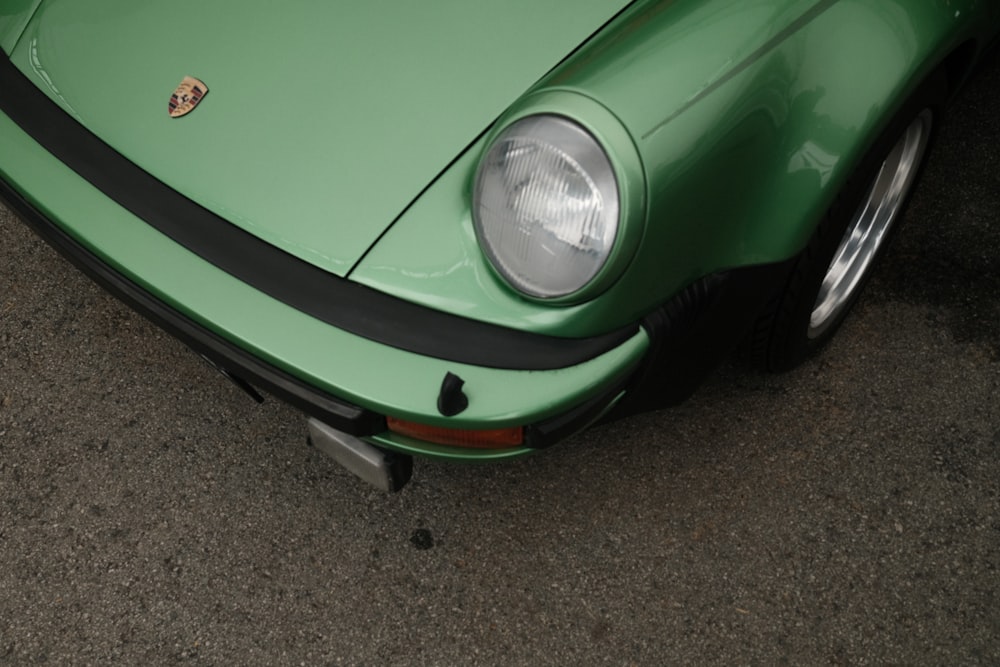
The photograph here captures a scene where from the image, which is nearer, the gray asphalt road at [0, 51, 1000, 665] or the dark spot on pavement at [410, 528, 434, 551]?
the gray asphalt road at [0, 51, 1000, 665]

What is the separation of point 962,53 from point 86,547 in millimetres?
1861

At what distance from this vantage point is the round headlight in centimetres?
122

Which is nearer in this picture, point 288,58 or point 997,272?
point 288,58

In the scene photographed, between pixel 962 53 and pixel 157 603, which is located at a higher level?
pixel 962 53

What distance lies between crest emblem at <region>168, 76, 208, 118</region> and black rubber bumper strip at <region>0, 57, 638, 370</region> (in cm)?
11

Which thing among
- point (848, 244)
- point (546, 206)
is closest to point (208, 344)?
point (546, 206)

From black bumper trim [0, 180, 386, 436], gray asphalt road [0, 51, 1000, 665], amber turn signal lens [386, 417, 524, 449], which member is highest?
black bumper trim [0, 180, 386, 436]

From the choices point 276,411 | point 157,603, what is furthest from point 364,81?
point 157,603

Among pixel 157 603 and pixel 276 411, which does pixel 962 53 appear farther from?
pixel 157 603

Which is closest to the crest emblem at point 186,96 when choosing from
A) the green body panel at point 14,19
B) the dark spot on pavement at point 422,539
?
the green body panel at point 14,19

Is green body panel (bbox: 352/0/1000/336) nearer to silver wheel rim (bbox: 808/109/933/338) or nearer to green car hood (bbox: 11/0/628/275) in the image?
green car hood (bbox: 11/0/628/275)

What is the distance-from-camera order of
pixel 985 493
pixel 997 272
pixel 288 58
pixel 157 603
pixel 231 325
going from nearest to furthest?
pixel 231 325 < pixel 288 58 < pixel 157 603 < pixel 985 493 < pixel 997 272

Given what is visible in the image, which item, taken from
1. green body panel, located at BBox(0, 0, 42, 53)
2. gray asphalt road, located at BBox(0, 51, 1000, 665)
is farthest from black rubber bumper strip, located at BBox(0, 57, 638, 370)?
gray asphalt road, located at BBox(0, 51, 1000, 665)

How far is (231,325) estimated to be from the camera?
4.41 ft
